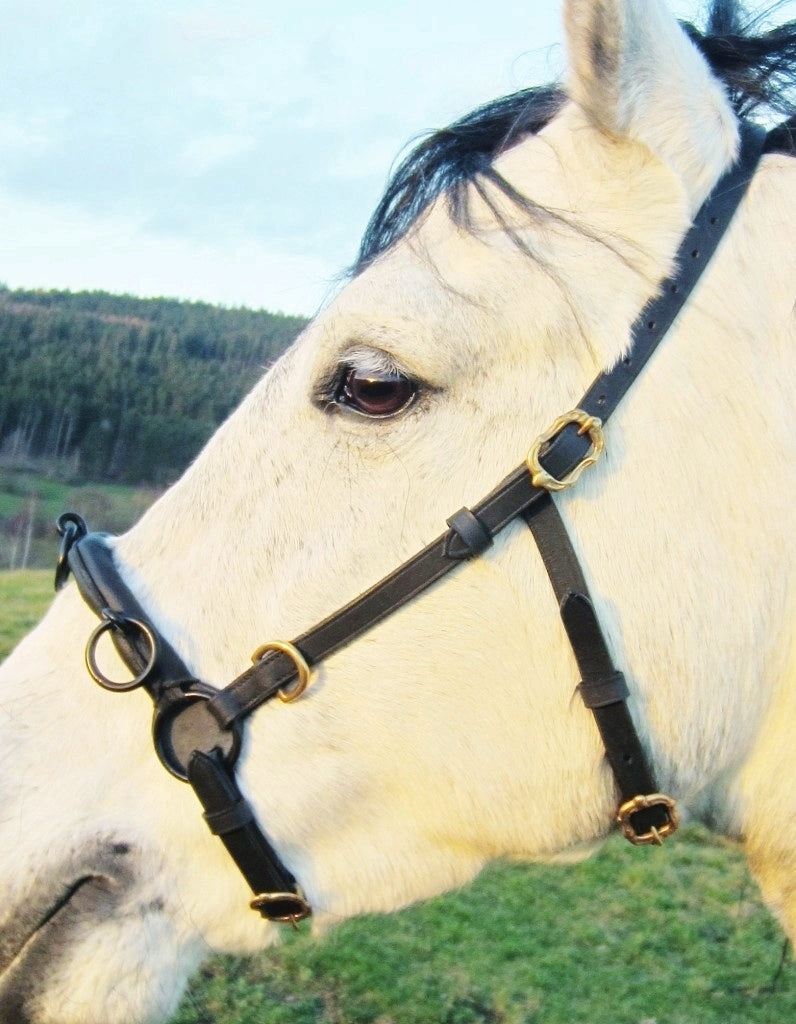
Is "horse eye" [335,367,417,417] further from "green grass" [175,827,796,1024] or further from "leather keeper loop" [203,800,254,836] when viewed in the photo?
"green grass" [175,827,796,1024]

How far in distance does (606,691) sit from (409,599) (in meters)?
0.38

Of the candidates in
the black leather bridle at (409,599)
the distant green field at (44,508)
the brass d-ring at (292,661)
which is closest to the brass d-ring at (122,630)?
the black leather bridle at (409,599)

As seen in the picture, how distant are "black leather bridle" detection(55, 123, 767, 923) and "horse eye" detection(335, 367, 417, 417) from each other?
23 cm

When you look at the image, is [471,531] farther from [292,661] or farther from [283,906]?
[283,906]

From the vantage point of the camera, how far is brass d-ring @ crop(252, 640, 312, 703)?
1.56 meters

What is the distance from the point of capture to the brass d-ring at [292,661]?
1.56 metres

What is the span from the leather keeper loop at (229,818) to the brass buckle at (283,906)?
159 mm

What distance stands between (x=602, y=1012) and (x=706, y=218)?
160 inches

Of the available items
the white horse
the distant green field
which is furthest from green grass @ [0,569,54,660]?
the distant green field

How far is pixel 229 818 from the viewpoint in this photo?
5.15 ft

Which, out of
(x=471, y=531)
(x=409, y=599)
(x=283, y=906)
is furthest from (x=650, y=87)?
(x=283, y=906)

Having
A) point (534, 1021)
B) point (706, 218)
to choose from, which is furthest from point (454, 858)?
point (534, 1021)

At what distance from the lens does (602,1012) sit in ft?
14.1

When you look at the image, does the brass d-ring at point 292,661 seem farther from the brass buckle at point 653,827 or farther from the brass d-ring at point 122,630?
the brass buckle at point 653,827
